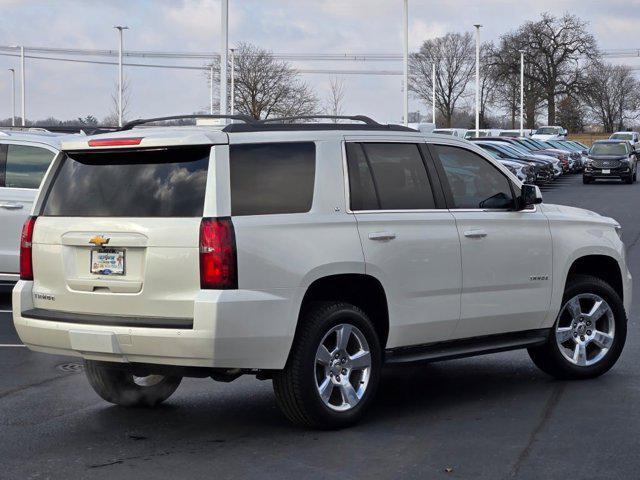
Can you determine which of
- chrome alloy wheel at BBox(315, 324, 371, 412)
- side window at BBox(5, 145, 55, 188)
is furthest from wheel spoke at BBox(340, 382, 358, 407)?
side window at BBox(5, 145, 55, 188)

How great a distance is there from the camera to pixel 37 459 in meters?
6.26

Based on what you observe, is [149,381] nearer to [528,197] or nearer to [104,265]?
[104,265]

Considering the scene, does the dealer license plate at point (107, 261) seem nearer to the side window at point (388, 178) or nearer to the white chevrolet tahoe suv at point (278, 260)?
the white chevrolet tahoe suv at point (278, 260)

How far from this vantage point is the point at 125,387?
7.64 meters

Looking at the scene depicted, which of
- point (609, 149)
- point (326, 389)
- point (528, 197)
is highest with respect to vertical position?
point (609, 149)

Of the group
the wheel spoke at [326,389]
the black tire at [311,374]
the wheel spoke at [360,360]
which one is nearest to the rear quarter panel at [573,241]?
the wheel spoke at [360,360]

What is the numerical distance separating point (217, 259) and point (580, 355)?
3.47m

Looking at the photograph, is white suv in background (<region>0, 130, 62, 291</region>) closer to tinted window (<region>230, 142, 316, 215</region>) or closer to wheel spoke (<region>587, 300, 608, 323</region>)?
tinted window (<region>230, 142, 316, 215</region>)

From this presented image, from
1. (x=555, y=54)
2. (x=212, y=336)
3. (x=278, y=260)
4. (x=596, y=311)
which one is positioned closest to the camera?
(x=212, y=336)

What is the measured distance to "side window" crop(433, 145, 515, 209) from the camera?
783 centimetres

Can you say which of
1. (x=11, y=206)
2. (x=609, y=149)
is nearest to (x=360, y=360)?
(x=11, y=206)

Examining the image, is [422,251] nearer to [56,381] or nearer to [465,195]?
[465,195]

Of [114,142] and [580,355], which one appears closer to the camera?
[114,142]

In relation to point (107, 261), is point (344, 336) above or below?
below
